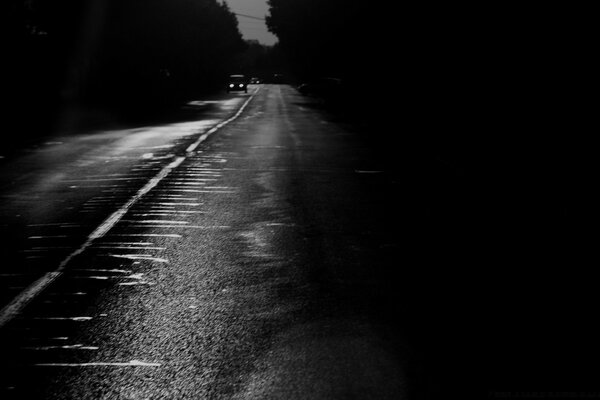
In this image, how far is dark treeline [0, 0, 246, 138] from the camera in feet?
145

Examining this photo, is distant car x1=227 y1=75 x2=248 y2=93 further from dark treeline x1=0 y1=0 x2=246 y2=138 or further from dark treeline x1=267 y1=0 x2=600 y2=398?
dark treeline x1=267 y1=0 x2=600 y2=398

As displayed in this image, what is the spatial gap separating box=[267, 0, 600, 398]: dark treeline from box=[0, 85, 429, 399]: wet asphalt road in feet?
1.00

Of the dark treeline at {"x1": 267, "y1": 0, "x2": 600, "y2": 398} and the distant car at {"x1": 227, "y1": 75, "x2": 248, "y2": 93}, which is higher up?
the dark treeline at {"x1": 267, "y1": 0, "x2": 600, "y2": 398}

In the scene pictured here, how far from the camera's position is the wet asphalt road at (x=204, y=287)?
17.5 feet

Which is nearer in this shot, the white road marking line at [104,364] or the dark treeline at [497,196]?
the white road marking line at [104,364]

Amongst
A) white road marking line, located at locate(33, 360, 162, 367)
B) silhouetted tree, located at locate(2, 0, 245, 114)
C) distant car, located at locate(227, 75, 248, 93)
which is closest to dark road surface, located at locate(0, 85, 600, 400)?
white road marking line, located at locate(33, 360, 162, 367)

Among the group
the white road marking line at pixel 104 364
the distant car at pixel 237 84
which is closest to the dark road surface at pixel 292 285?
the white road marking line at pixel 104 364

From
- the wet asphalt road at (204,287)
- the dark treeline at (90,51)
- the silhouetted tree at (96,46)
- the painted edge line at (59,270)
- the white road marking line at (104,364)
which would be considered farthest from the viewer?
the silhouetted tree at (96,46)

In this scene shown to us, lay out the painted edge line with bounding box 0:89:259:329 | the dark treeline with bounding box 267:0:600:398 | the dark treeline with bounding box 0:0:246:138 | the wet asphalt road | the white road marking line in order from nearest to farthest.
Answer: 1. the wet asphalt road
2. the white road marking line
3. the dark treeline with bounding box 267:0:600:398
4. the painted edge line with bounding box 0:89:259:329
5. the dark treeline with bounding box 0:0:246:138

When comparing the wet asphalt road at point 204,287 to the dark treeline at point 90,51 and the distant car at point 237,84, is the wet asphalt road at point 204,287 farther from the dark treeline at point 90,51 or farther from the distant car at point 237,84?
the distant car at point 237,84

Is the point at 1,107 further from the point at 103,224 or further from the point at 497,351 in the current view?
the point at 497,351

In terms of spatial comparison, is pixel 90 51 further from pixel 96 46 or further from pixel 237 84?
pixel 237 84

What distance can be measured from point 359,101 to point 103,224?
4561cm

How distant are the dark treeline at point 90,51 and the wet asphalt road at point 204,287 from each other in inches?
918
